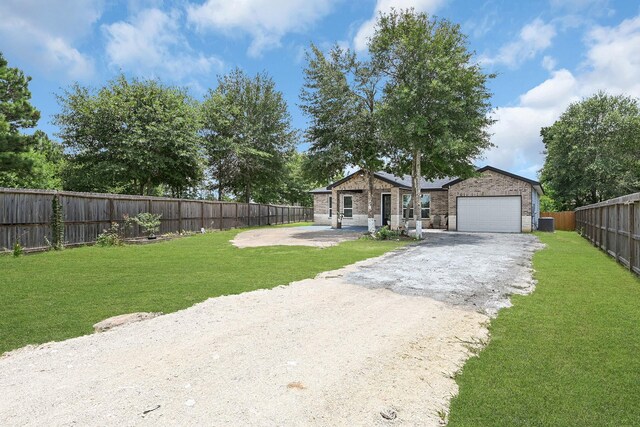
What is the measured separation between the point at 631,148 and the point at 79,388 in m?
38.4

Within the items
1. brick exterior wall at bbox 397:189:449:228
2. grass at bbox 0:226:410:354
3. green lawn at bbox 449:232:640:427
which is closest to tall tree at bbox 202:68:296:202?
brick exterior wall at bbox 397:189:449:228

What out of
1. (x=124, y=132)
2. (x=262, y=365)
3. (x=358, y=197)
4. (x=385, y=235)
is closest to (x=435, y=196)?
(x=358, y=197)

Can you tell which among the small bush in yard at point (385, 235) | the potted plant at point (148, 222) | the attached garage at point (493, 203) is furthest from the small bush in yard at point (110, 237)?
the attached garage at point (493, 203)

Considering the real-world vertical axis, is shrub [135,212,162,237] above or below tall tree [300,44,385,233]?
below

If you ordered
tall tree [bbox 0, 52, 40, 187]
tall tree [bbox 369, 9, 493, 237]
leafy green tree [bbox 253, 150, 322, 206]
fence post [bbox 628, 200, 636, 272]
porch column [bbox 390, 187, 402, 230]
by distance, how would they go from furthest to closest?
leafy green tree [bbox 253, 150, 322, 206]
porch column [bbox 390, 187, 402, 230]
tall tree [bbox 0, 52, 40, 187]
tall tree [bbox 369, 9, 493, 237]
fence post [bbox 628, 200, 636, 272]

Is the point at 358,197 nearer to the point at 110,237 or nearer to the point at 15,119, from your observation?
the point at 110,237

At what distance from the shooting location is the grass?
4.96 meters

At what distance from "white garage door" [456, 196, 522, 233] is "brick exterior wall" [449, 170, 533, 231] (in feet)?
0.90

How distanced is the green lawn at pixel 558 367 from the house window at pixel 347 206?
21709 millimetres

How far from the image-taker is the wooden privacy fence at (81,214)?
1142 cm

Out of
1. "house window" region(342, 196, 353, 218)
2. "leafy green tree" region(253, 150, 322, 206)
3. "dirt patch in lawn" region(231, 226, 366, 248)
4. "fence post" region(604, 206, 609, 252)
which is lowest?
"dirt patch in lawn" region(231, 226, 366, 248)

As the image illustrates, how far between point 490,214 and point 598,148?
46.2 feet

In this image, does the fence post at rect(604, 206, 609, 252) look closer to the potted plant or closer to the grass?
the grass

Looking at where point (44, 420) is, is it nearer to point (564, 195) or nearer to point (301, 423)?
point (301, 423)
